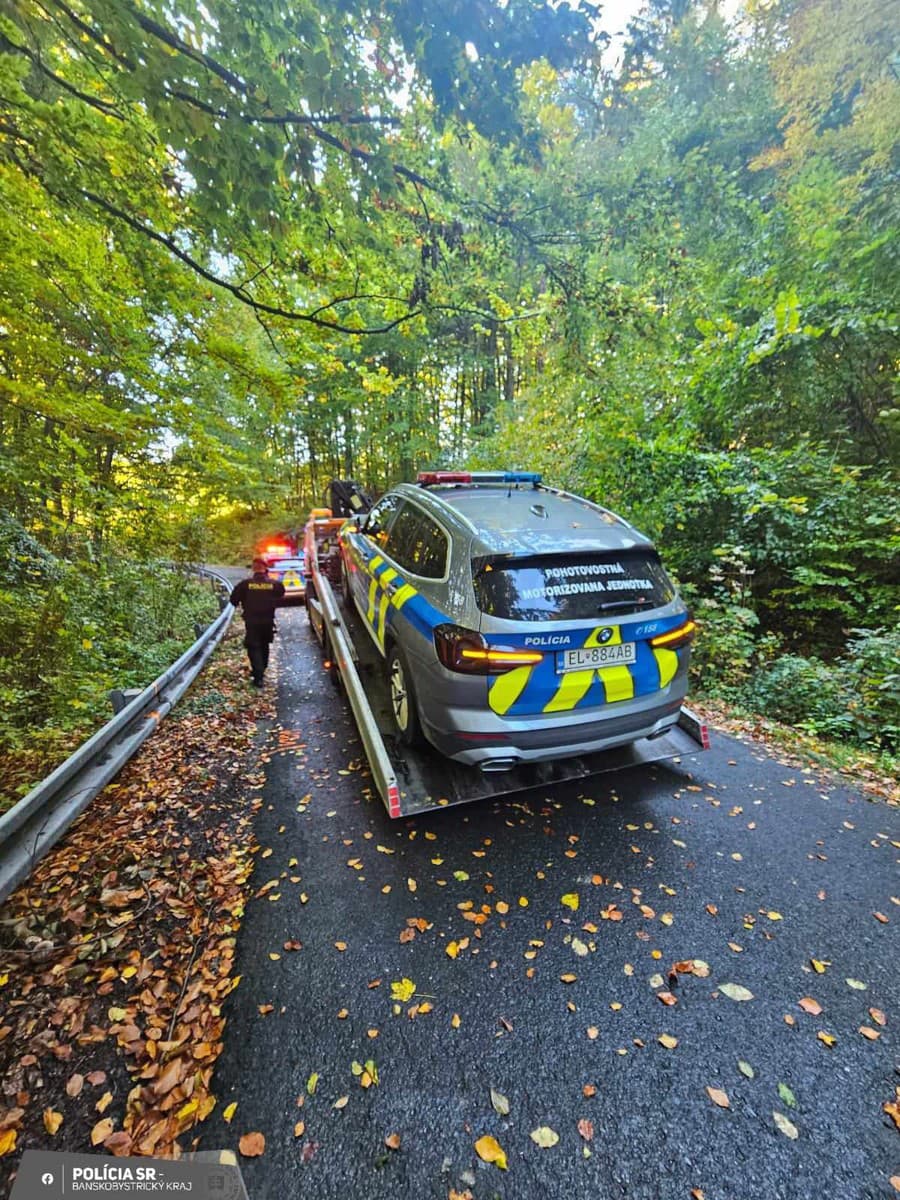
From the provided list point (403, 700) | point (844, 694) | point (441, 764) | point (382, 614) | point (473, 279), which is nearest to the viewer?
point (441, 764)

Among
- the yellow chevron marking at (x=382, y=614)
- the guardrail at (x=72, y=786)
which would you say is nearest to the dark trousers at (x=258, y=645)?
the guardrail at (x=72, y=786)

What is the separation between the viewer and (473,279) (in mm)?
4504

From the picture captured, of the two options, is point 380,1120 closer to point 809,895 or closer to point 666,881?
point 666,881

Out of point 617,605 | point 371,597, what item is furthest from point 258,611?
point 617,605

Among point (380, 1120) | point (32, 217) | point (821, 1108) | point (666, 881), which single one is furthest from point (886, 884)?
point (32, 217)

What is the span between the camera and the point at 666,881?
2.65 m

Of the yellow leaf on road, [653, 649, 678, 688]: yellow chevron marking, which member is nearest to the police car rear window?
[653, 649, 678, 688]: yellow chevron marking

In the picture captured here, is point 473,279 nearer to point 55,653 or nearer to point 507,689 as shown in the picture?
point 507,689

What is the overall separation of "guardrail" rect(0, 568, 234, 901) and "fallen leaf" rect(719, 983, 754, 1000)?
136 inches

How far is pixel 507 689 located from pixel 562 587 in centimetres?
71

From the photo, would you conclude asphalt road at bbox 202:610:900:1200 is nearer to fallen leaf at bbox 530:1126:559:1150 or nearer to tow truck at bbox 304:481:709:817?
fallen leaf at bbox 530:1126:559:1150

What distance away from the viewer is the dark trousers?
5.82 metres

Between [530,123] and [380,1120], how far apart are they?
5.38 metres

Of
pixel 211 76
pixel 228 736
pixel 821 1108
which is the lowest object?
pixel 821 1108
